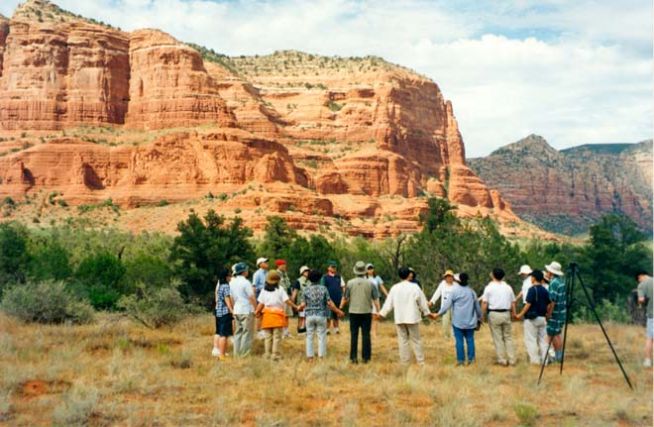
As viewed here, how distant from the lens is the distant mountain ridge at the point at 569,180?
160625mm

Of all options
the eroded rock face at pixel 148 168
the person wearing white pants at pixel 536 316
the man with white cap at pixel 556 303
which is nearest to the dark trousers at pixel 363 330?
the person wearing white pants at pixel 536 316

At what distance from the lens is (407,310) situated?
1221 cm

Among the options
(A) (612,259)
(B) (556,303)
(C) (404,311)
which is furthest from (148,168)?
(B) (556,303)

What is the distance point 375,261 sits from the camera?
30.2 m

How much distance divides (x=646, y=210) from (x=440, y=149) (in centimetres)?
7429


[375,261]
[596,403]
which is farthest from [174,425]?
[375,261]

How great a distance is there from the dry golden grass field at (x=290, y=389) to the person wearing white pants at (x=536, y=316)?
0.42 m

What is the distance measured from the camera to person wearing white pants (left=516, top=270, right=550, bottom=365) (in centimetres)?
1244

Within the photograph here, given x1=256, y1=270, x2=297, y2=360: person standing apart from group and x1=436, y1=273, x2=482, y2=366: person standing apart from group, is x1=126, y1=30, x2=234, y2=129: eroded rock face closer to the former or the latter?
x1=256, y1=270, x2=297, y2=360: person standing apart from group

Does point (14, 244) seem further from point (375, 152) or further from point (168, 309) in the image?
point (375, 152)

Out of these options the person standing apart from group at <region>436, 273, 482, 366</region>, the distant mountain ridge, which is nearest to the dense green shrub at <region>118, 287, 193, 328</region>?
the person standing apart from group at <region>436, 273, 482, 366</region>

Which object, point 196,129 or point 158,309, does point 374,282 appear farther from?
point 196,129

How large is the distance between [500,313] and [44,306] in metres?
11.3

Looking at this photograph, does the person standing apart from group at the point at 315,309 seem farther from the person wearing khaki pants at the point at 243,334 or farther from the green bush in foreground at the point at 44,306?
the green bush in foreground at the point at 44,306
